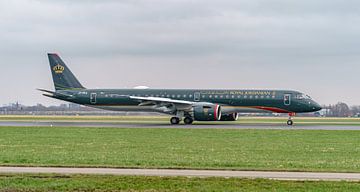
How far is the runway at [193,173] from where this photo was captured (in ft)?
52.3

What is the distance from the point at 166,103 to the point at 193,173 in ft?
120

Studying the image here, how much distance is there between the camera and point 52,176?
15.7 metres

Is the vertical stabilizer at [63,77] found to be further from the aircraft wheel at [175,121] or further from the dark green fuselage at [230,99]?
the aircraft wheel at [175,121]

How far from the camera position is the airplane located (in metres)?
52.6

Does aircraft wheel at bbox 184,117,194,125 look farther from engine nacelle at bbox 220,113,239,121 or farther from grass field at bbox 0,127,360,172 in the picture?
grass field at bbox 0,127,360,172

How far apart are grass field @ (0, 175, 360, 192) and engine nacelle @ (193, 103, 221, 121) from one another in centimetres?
3477

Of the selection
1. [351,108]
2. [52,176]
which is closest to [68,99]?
[52,176]

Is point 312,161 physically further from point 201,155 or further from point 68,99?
point 68,99

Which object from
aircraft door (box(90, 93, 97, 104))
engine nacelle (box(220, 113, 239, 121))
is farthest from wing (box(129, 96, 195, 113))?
aircraft door (box(90, 93, 97, 104))

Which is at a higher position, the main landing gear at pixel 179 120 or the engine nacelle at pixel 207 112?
the engine nacelle at pixel 207 112

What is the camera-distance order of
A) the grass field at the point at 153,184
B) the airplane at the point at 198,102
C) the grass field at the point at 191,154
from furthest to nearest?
the airplane at the point at 198,102 < the grass field at the point at 191,154 < the grass field at the point at 153,184

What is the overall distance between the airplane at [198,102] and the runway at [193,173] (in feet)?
108

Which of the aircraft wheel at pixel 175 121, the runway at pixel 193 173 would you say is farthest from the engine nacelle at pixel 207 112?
the runway at pixel 193 173

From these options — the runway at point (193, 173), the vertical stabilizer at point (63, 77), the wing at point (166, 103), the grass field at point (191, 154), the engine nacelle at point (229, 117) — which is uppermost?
the vertical stabilizer at point (63, 77)
